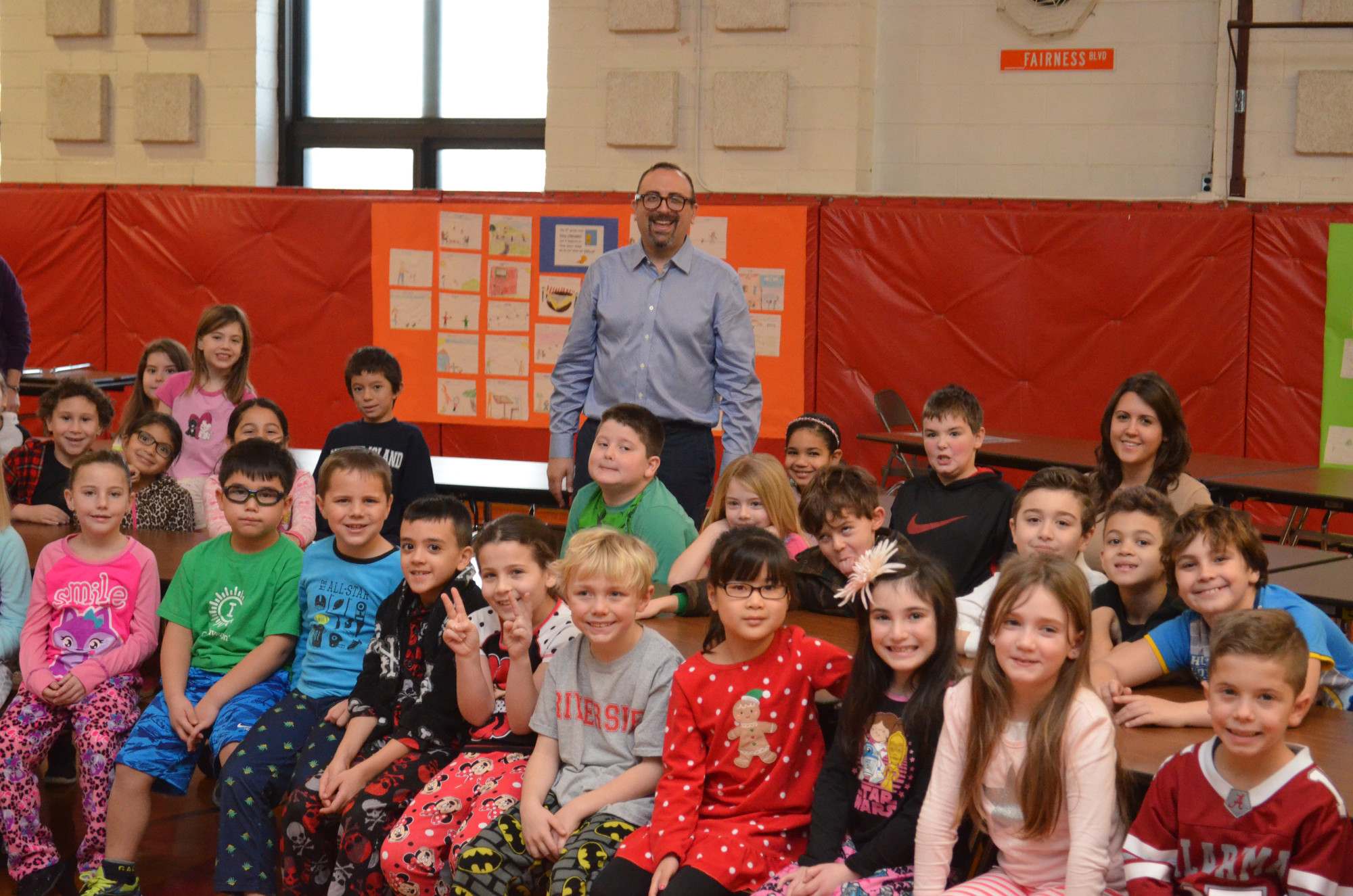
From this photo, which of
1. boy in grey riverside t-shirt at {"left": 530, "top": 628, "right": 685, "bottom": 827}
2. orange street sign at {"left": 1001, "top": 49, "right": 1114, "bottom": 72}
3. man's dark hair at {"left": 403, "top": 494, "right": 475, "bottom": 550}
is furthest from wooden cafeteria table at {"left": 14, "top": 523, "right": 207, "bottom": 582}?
orange street sign at {"left": 1001, "top": 49, "right": 1114, "bottom": 72}

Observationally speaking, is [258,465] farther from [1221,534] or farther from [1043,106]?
[1043,106]

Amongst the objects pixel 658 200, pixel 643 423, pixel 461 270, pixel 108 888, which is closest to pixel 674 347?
pixel 658 200

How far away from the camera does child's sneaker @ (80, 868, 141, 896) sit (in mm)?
3262

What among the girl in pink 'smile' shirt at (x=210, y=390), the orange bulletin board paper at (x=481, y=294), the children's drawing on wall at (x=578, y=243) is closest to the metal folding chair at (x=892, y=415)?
the orange bulletin board paper at (x=481, y=294)

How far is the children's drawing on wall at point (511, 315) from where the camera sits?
8.15 m

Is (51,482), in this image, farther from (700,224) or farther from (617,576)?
(700,224)

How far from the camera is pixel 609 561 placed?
285 centimetres

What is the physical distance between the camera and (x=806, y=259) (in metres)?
7.60

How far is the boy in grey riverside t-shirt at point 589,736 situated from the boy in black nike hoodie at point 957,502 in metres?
1.05

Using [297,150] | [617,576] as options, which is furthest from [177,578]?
[297,150]

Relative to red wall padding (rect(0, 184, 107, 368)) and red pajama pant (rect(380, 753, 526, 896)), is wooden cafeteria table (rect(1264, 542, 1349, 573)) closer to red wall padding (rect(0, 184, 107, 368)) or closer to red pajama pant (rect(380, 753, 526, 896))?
red pajama pant (rect(380, 753, 526, 896))

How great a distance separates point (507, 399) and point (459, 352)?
17.4 inches

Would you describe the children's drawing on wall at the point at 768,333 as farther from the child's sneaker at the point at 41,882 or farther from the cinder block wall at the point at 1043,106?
the child's sneaker at the point at 41,882

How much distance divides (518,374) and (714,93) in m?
2.18
